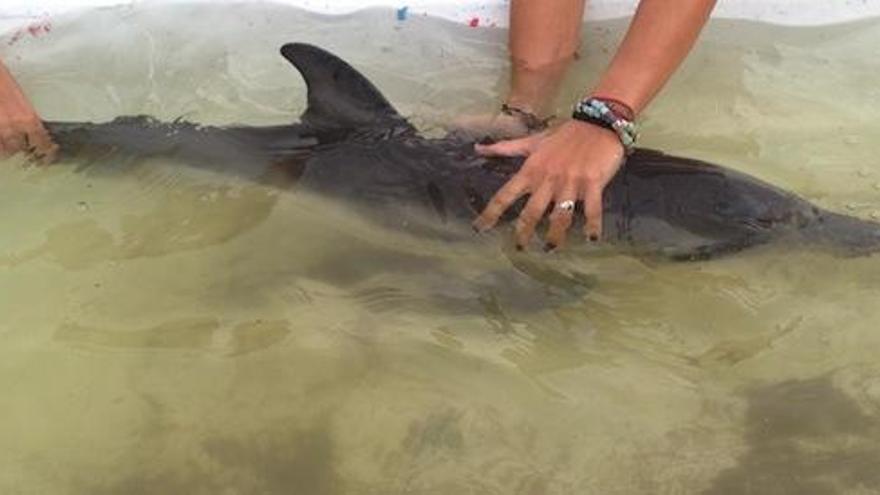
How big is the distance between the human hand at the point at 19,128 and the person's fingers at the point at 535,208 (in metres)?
1.09

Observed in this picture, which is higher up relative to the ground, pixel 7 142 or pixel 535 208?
pixel 535 208

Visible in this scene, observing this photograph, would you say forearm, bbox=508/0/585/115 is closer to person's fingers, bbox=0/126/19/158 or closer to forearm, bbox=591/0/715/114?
forearm, bbox=591/0/715/114

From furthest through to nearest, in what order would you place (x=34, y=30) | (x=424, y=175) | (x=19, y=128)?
1. (x=34, y=30)
2. (x=19, y=128)
3. (x=424, y=175)

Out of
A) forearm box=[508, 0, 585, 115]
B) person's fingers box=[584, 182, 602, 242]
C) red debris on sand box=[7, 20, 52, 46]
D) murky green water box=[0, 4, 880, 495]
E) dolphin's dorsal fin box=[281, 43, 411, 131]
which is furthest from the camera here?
red debris on sand box=[7, 20, 52, 46]

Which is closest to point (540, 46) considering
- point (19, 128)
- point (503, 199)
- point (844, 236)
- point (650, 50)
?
point (650, 50)

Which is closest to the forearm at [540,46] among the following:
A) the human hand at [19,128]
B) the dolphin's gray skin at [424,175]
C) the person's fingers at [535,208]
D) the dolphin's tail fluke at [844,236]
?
the dolphin's gray skin at [424,175]

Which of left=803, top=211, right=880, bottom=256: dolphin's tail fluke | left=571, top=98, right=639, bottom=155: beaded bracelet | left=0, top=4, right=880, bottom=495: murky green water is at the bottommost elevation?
left=0, top=4, right=880, bottom=495: murky green water

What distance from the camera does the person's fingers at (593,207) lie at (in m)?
2.06

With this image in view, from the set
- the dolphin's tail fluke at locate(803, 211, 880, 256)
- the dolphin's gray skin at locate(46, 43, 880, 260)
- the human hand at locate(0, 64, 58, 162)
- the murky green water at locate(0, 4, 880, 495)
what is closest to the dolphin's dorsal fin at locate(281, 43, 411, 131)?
the dolphin's gray skin at locate(46, 43, 880, 260)

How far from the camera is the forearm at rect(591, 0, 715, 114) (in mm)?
2221

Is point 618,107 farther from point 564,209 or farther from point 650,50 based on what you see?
point 564,209

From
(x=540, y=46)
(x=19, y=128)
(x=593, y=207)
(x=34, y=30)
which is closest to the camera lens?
(x=593, y=207)

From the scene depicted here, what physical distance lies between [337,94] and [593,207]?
26.5 inches

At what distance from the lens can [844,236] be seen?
2.23m
